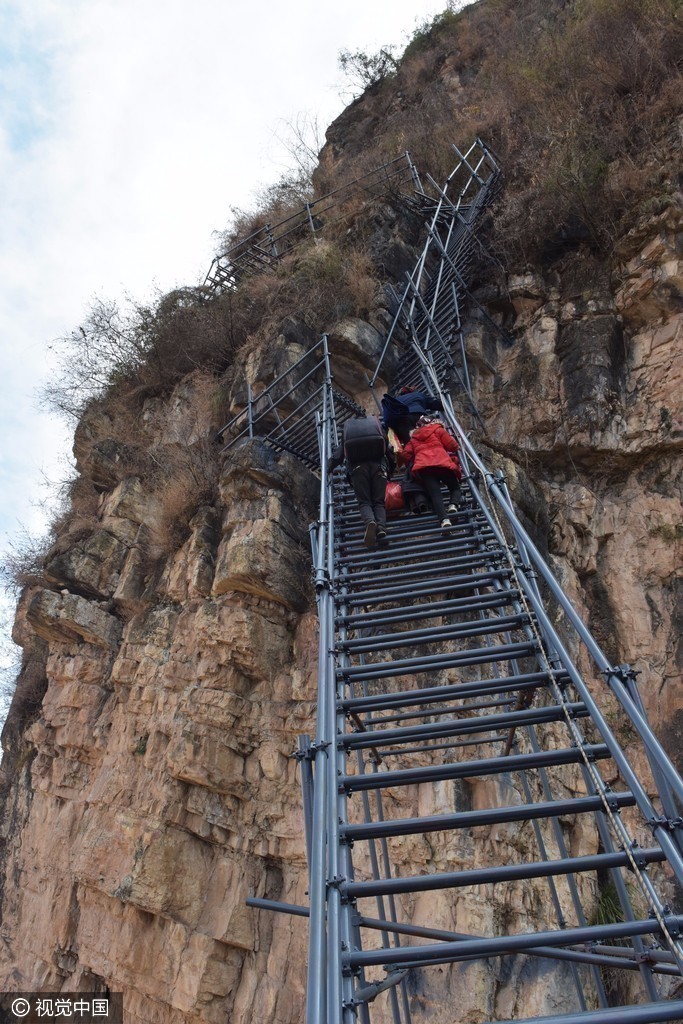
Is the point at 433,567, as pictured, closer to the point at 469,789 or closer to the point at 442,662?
the point at 442,662

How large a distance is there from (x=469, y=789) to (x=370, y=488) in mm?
2521

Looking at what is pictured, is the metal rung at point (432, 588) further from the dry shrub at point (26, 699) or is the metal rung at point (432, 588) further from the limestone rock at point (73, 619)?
the dry shrub at point (26, 699)

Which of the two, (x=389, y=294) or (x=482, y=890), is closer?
(x=482, y=890)

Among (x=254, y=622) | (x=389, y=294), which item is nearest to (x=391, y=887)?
(x=254, y=622)

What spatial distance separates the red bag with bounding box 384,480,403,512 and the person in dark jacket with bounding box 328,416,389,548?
7 centimetres

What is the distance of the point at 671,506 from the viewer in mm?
6820

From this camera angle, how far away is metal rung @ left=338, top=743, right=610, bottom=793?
279 cm

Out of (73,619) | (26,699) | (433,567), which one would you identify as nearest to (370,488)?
(433,567)

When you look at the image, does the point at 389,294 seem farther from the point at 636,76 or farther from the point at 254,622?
the point at 254,622

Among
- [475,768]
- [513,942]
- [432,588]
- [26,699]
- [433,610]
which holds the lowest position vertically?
[513,942]

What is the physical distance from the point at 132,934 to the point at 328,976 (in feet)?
17.0

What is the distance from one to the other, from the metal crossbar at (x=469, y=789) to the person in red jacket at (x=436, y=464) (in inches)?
5.1

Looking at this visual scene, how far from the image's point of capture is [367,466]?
571cm

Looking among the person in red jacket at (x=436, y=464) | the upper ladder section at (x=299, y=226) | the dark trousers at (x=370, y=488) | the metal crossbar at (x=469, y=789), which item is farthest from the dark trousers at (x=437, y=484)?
the upper ladder section at (x=299, y=226)
